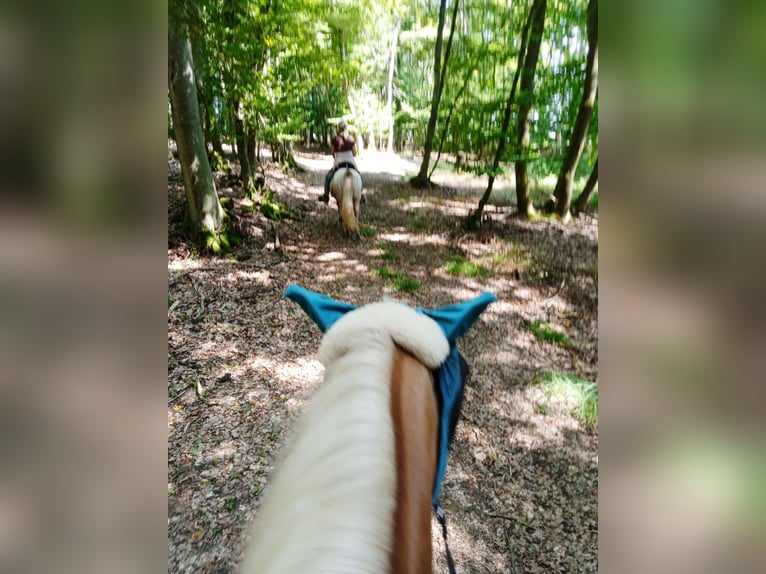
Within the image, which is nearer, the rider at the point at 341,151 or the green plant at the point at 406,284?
the green plant at the point at 406,284

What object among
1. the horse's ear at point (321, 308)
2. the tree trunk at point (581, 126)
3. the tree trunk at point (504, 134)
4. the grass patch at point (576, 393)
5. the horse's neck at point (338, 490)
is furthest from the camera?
the tree trunk at point (504, 134)

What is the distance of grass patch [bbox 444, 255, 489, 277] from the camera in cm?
341

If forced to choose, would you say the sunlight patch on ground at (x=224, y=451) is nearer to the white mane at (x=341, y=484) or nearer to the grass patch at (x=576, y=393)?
the white mane at (x=341, y=484)

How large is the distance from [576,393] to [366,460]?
2060mm

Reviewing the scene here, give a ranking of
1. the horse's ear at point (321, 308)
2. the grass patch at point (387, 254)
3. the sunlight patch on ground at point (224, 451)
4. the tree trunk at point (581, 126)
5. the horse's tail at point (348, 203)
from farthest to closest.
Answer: the horse's tail at point (348, 203) < the grass patch at point (387, 254) < the sunlight patch on ground at point (224, 451) < the tree trunk at point (581, 126) < the horse's ear at point (321, 308)

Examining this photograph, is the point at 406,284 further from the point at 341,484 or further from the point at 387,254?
the point at 341,484

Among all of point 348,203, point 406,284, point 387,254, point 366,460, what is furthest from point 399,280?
point 366,460

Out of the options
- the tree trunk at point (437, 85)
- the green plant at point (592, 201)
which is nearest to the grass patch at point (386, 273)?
the tree trunk at point (437, 85)

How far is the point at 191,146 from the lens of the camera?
2441mm

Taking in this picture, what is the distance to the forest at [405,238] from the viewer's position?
1792 millimetres

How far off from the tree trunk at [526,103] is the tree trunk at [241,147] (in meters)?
2.13

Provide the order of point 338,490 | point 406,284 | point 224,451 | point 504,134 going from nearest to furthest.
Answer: point 338,490
point 224,451
point 406,284
point 504,134
